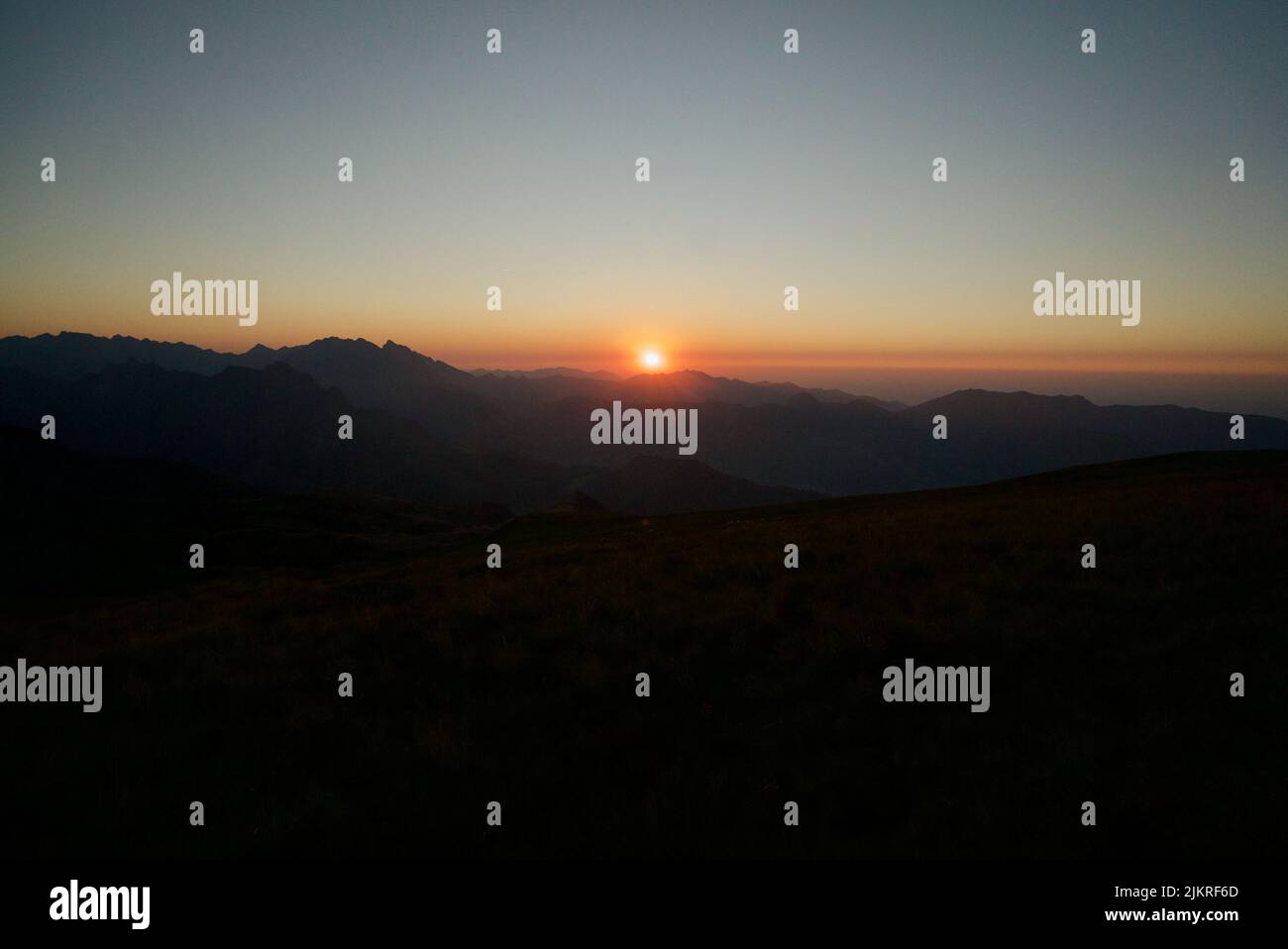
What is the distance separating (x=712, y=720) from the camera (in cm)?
832

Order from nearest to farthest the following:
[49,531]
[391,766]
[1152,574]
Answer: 1. [391,766]
2. [1152,574]
3. [49,531]

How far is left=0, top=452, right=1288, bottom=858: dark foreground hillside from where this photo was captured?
6.07 meters

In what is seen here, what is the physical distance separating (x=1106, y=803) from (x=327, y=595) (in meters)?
18.0

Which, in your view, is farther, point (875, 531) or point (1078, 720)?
point (875, 531)

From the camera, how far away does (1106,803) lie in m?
6.10

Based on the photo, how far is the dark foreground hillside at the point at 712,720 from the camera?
6.07 m

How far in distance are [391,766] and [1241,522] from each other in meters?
21.0

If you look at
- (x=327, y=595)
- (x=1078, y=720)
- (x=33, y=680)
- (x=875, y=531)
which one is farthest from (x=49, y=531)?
(x=1078, y=720)
